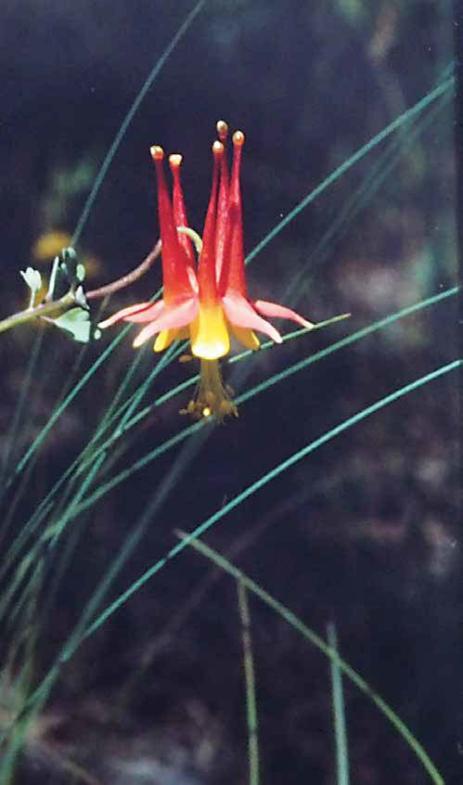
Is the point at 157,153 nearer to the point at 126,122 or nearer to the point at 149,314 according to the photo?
the point at 126,122

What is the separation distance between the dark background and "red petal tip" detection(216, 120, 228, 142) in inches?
1.0

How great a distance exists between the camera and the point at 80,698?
2.60 meters

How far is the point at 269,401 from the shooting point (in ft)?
8.69

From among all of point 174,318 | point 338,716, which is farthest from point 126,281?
point 338,716

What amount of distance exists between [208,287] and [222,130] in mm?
377

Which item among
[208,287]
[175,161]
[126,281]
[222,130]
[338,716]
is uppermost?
[222,130]

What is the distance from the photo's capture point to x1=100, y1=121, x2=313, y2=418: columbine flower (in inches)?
93.3

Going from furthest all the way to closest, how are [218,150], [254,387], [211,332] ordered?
[254,387] < [218,150] < [211,332]

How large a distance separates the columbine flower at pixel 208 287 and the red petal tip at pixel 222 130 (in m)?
0.06

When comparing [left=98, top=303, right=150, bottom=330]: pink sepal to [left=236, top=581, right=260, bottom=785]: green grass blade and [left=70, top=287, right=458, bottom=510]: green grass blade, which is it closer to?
[left=70, top=287, right=458, bottom=510]: green grass blade

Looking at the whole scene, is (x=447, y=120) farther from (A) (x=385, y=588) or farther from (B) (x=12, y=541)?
(B) (x=12, y=541)

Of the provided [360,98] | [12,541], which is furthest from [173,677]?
[360,98]

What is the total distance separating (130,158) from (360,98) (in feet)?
1.54

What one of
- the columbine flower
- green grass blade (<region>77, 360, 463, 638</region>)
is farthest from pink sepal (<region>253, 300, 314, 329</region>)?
green grass blade (<region>77, 360, 463, 638</region>)
